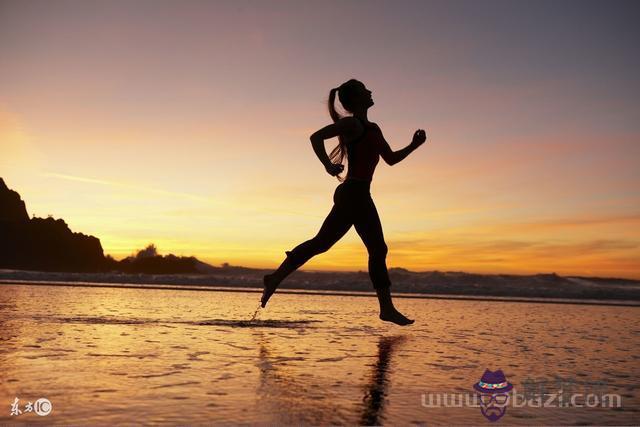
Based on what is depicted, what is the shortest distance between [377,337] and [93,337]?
2572mm

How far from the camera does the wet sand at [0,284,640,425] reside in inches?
102

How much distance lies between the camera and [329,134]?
618cm

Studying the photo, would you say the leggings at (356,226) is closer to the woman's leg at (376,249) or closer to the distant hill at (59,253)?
the woman's leg at (376,249)

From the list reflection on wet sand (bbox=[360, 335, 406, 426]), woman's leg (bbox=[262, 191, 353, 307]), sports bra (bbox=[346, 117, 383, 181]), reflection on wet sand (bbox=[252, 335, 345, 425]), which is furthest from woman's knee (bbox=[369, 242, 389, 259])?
reflection on wet sand (bbox=[252, 335, 345, 425])

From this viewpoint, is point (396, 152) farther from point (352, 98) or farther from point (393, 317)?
point (393, 317)

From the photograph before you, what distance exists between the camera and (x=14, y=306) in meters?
7.68

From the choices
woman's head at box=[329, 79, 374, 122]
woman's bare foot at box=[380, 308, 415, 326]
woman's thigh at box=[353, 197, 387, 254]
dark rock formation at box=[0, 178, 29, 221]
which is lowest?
woman's bare foot at box=[380, 308, 415, 326]

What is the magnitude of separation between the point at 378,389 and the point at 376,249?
11.2ft

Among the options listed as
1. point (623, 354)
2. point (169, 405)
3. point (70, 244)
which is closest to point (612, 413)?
point (169, 405)

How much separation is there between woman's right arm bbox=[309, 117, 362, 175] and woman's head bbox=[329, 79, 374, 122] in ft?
0.86

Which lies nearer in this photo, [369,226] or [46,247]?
[369,226]

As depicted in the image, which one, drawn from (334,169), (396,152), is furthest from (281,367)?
(396,152)

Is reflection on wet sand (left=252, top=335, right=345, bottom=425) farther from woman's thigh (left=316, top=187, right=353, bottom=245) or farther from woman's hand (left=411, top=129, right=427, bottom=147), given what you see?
woman's hand (left=411, top=129, right=427, bottom=147)

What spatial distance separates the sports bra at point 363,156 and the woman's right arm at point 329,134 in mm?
136
